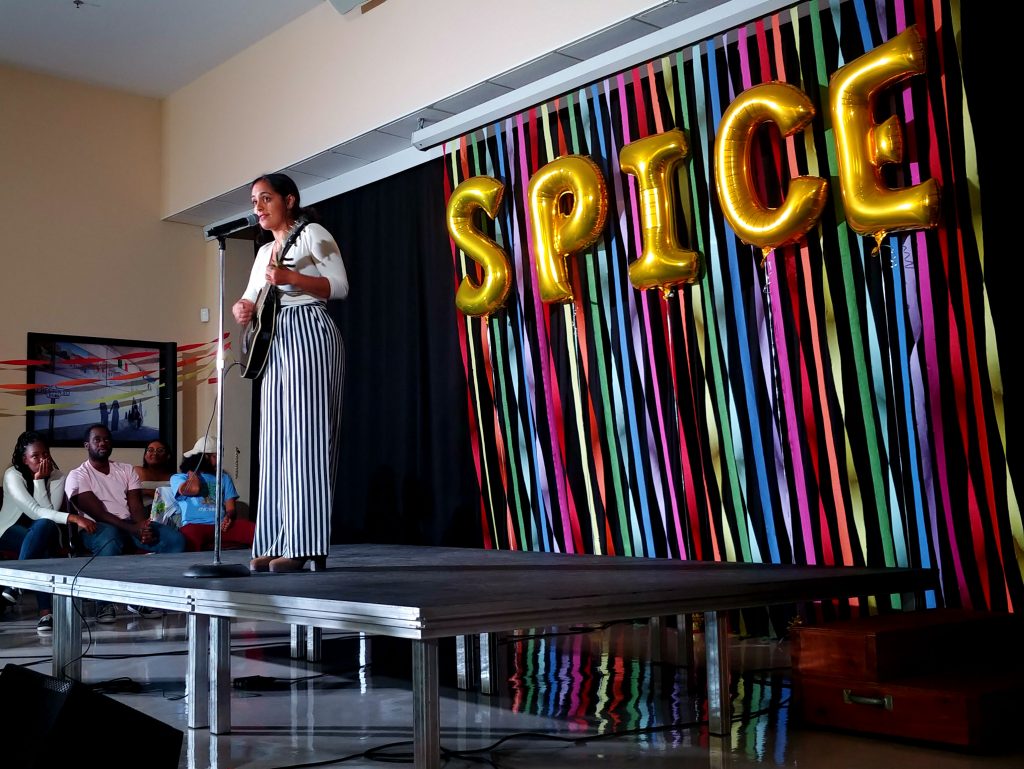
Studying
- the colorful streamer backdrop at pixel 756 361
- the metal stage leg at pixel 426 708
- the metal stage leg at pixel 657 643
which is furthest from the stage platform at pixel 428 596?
Answer: the colorful streamer backdrop at pixel 756 361

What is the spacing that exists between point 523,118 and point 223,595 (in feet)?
10.7

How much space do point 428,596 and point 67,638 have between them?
158 centimetres

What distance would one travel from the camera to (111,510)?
17.6 ft

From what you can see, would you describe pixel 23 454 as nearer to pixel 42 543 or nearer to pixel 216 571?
pixel 42 543

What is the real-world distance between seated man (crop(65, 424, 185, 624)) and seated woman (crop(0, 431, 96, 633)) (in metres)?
0.10

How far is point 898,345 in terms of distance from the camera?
144 inches

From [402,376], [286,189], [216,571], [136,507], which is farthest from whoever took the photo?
[402,376]

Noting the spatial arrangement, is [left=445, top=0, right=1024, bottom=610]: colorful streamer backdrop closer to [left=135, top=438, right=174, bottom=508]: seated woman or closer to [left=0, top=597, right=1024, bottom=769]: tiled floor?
[left=0, top=597, right=1024, bottom=769]: tiled floor

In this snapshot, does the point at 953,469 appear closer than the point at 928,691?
No

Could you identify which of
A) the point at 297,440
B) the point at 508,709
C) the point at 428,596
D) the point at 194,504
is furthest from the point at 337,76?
the point at 428,596

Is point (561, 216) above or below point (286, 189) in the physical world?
above

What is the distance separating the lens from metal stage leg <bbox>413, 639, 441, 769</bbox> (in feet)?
6.28

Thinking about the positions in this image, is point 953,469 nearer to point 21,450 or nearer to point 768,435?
point 768,435

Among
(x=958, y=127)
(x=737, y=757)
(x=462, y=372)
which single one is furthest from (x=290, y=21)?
(x=737, y=757)
